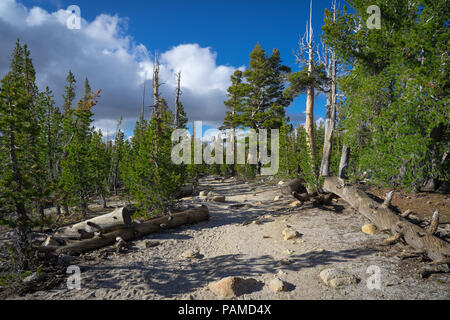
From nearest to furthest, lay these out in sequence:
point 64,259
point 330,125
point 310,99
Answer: point 64,259 → point 330,125 → point 310,99

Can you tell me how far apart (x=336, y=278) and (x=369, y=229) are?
290 centimetres

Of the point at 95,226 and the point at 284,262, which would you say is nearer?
the point at 284,262

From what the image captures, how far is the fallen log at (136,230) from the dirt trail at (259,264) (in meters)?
0.26

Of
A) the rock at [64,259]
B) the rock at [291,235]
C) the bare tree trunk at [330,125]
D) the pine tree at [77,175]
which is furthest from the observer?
the bare tree trunk at [330,125]

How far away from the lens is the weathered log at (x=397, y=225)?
407 centimetres

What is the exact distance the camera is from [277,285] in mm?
3568

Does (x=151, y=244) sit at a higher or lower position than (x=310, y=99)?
lower

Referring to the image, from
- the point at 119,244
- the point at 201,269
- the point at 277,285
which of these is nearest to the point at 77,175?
the point at 119,244

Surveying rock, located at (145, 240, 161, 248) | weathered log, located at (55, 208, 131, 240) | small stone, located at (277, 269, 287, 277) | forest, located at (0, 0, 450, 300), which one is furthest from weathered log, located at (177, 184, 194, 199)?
small stone, located at (277, 269, 287, 277)

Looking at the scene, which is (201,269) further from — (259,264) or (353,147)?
(353,147)

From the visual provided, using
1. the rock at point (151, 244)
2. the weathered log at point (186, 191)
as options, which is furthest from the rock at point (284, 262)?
the weathered log at point (186, 191)

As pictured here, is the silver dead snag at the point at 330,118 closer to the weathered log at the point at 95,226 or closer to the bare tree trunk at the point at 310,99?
the bare tree trunk at the point at 310,99

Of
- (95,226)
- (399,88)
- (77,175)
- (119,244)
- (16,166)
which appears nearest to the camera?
(16,166)
